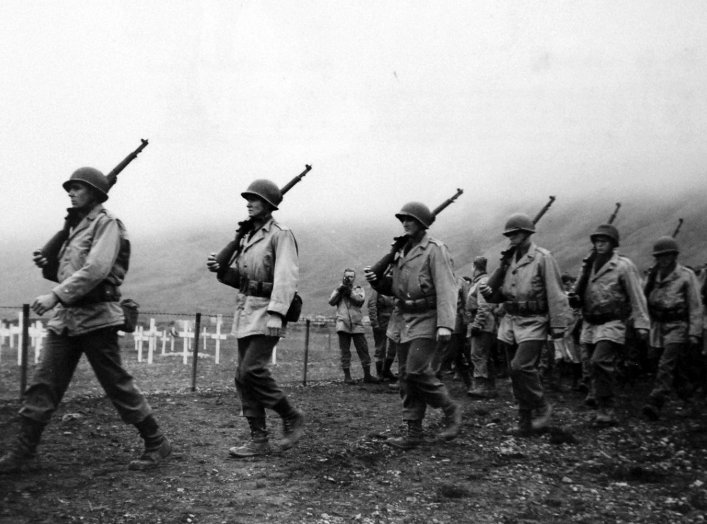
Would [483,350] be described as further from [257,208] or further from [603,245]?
[257,208]

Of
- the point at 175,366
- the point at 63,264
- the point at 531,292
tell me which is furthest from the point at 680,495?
the point at 175,366

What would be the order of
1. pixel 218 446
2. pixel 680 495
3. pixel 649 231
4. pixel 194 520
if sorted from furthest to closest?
pixel 649 231, pixel 218 446, pixel 680 495, pixel 194 520

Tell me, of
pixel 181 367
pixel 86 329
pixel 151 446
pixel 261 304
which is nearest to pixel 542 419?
pixel 261 304

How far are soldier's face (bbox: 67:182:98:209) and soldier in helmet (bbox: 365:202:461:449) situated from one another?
2.65m

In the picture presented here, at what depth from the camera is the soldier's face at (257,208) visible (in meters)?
6.18

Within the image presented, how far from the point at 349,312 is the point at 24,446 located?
7.56 metres

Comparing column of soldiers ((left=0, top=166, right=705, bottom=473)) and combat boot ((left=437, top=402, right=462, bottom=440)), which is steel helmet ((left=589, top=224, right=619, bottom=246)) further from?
combat boot ((left=437, top=402, right=462, bottom=440))

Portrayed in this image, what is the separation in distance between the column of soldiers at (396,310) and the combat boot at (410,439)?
0.04 feet

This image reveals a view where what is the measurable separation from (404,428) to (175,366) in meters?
12.7

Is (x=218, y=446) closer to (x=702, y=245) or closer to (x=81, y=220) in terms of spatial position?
(x=81, y=220)

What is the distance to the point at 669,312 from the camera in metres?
8.79

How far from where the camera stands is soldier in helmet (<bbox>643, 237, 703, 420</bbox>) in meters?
8.42

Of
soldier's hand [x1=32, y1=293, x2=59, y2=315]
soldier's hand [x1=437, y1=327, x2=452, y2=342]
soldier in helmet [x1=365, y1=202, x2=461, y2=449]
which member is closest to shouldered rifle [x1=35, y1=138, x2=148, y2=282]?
soldier's hand [x1=32, y1=293, x2=59, y2=315]

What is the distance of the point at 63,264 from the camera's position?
5.46m
